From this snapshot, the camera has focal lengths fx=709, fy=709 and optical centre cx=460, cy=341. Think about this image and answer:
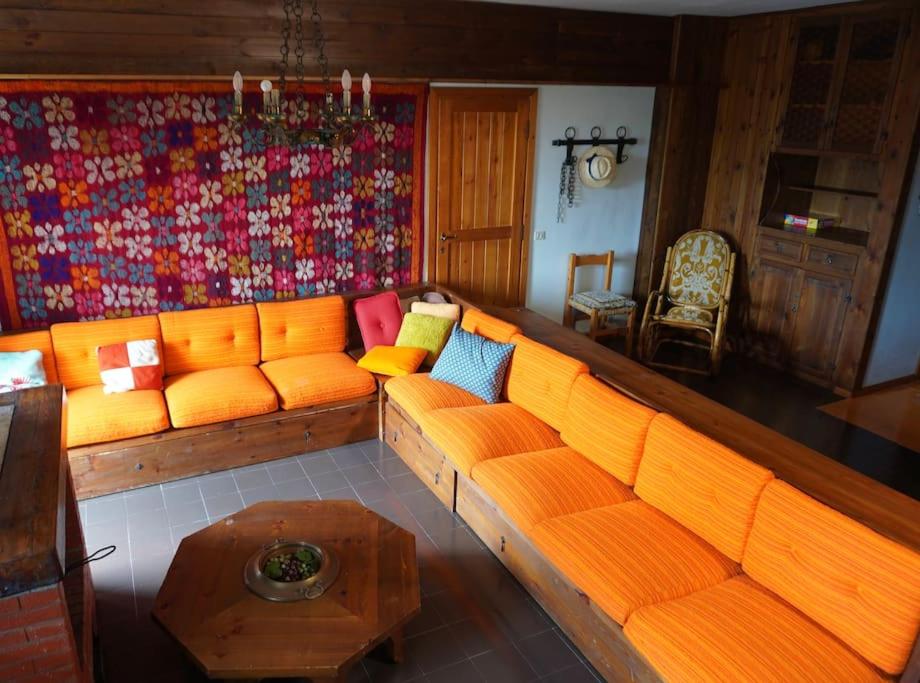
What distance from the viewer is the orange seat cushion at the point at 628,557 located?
252 centimetres

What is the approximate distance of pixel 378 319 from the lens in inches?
185

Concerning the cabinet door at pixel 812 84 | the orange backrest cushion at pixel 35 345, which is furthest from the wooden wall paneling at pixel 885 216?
the orange backrest cushion at pixel 35 345

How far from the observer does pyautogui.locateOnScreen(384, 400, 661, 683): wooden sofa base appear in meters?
2.53

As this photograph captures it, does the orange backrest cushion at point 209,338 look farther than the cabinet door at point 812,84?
No

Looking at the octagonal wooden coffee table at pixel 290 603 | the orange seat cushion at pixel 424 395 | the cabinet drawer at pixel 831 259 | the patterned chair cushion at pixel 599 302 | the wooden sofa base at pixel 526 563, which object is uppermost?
the cabinet drawer at pixel 831 259

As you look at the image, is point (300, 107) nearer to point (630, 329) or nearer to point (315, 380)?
point (315, 380)

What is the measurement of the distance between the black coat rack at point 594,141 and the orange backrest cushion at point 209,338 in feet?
8.65

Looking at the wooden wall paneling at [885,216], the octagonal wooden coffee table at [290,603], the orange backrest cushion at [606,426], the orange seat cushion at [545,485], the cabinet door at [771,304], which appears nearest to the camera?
the octagonal wooden coffee table at [290,603]

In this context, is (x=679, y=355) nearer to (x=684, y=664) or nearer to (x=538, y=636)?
(x=538, y=636)

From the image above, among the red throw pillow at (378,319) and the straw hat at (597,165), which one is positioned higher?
the straw hat at (597,165)

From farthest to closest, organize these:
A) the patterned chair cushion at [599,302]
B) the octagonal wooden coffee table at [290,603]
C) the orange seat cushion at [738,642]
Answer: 1. the patterned chair cushion at [599,302]
2. the octagonal wooden coffee table at [290,603]
3. the orange seat cushion at [738,642]

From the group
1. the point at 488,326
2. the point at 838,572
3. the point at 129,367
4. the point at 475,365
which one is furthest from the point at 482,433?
the point at 129,367

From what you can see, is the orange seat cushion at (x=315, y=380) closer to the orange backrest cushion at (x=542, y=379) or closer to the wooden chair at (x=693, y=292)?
the orange backrest cushion at (x=542, y=379)

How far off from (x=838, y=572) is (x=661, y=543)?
0.63 m
